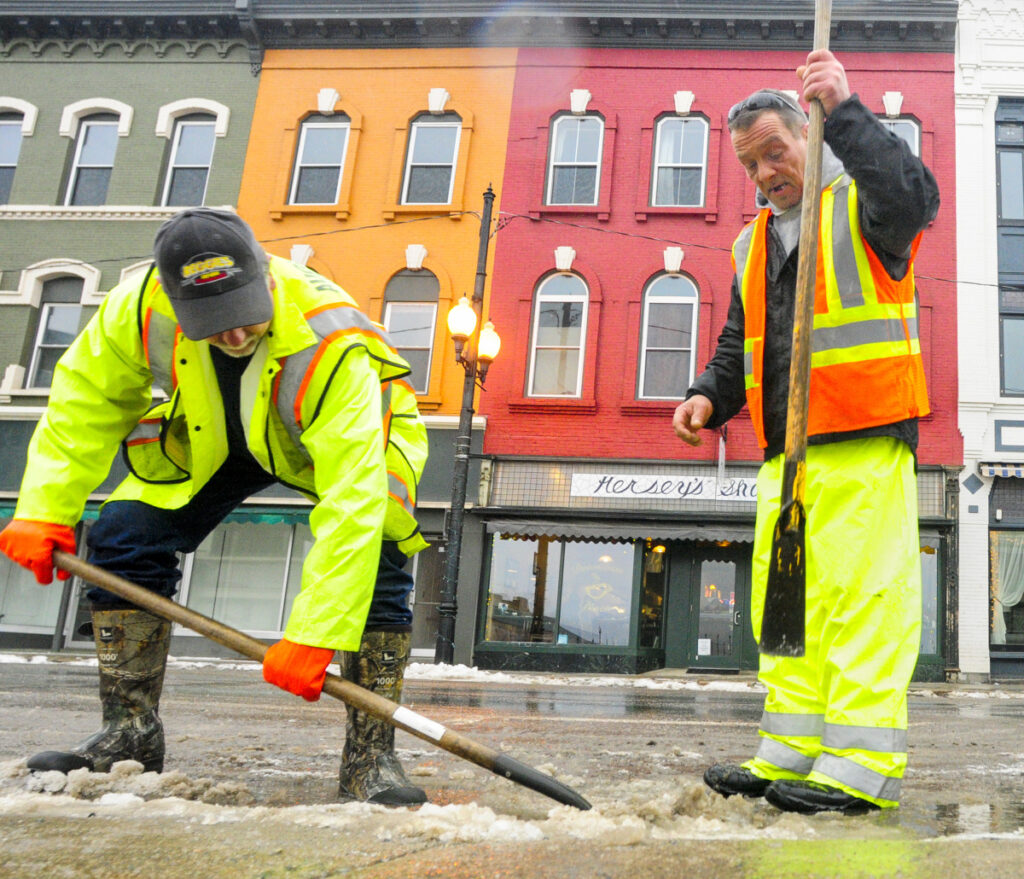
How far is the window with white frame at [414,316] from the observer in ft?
48.7

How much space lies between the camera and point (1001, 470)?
13.4m

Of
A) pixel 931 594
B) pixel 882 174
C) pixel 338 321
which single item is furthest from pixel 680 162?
pixel 338 321

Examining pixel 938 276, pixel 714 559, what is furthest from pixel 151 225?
pixel 938 276

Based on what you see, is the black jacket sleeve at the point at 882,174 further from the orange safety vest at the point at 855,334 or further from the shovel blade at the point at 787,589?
the shovel blade at the point at 787,589

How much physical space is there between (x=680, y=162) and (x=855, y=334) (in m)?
13.3

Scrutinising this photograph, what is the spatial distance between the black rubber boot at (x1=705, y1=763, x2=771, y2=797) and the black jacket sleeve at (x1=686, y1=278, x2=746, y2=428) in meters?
1.14

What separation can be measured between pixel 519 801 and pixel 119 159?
16369 millimetres

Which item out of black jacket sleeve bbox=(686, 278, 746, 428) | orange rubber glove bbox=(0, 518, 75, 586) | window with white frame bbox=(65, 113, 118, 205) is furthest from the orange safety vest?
window with white frame bbox=(65, 113, 118, 205)

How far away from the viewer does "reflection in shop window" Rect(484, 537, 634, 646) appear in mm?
13992

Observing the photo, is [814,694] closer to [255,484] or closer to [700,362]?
[255,484]

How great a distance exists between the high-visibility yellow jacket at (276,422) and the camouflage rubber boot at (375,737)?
0.29 metres

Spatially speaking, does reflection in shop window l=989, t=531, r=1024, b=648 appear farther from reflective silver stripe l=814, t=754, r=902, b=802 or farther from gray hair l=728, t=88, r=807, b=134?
reflective silver stripe l=814, t=754, r=902, b=802

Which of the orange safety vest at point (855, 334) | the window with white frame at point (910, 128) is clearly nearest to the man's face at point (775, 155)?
the orange safety vest at point (855, 334)

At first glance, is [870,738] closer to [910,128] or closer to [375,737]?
[375,737]
